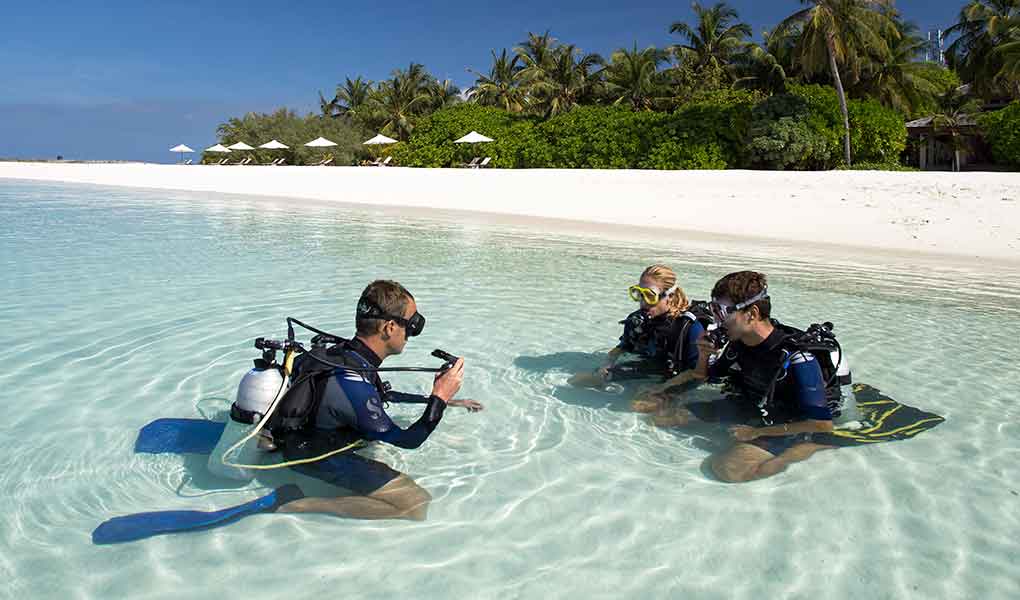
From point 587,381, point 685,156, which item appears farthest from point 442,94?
point 587,381

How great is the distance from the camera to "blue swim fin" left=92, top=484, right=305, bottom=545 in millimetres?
3033

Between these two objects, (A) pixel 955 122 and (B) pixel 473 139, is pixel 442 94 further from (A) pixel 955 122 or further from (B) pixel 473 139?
(A) pixel 955 122

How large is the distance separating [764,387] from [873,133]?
27.8 metres

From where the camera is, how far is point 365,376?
10.6 feet

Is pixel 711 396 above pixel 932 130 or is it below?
below

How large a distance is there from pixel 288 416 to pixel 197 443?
108 cm

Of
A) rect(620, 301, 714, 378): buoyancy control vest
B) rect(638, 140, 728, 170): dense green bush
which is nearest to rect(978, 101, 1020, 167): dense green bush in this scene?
rect(638, 140, 728, 170): dense green bush

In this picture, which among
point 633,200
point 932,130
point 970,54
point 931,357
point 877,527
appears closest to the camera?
point 877,527

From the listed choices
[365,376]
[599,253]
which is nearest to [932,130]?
[599,253]

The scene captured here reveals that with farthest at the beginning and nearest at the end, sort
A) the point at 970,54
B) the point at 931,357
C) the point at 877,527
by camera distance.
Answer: the point at 970,54
the point at 931,357
the point at 877,527

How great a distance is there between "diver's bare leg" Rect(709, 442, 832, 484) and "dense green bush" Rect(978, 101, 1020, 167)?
2847 centimetres

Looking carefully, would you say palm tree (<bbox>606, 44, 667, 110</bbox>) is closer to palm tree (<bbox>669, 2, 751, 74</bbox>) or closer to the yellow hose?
palm tree (<bbox>669, 2, 751, 74</bbox>)

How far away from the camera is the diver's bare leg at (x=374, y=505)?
3.29 m

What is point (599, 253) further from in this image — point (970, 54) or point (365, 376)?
point (970, 54)
